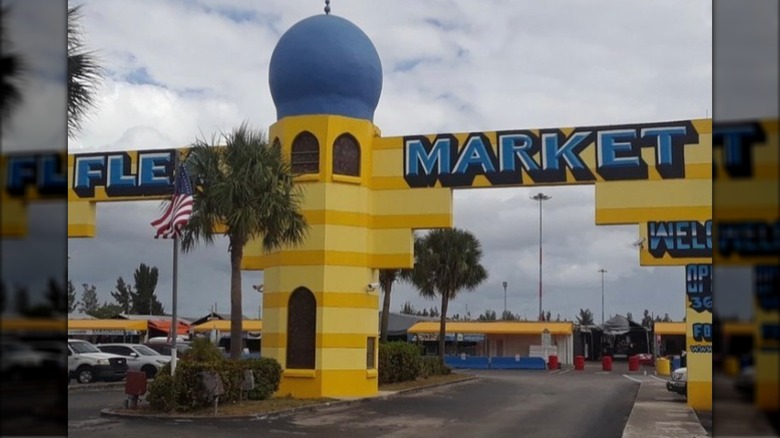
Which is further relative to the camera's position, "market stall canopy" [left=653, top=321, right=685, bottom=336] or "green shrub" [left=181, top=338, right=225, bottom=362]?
"market stall canopy" [left=653, top=321, right=685, bottom=336]

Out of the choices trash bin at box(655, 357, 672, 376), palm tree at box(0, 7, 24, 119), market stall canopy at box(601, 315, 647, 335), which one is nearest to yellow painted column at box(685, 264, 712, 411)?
palm tree at box(0, 7, 24, 119)

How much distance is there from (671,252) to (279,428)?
36.7 ft

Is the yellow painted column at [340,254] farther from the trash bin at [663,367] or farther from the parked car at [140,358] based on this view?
the trash bin at [663,367]

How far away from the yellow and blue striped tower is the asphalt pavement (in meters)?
2.13

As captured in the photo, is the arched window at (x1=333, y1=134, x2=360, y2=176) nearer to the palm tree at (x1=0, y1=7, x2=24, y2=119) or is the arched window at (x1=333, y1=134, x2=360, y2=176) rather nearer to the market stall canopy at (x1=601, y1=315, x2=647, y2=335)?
the palm tree at (x1=0, y1=7, x2=24, y2=119)

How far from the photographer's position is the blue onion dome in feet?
84.5

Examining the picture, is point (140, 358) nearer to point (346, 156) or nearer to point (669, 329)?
point (346, 156)

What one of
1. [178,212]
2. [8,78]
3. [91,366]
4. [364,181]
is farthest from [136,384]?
[8,78]

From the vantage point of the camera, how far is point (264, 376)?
22531 millimetres

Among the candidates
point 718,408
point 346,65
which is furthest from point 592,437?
point 718,408

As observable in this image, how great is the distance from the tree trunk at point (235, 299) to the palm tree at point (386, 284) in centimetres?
1410

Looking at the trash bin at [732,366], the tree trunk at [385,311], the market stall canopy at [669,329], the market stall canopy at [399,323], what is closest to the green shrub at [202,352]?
the tree trunk at [385,311]

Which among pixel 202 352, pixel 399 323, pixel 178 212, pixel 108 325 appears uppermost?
pixel 178 212

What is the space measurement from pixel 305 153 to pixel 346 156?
121cm
